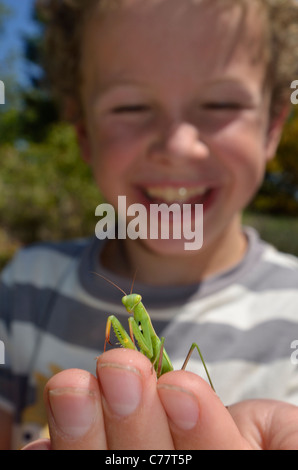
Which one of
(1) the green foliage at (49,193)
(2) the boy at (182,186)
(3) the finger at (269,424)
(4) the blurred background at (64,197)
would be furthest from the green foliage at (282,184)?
(3) the finger at (269,424)

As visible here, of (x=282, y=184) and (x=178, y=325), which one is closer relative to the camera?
(x=178, y=325)

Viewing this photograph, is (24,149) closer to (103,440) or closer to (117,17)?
(117,17)

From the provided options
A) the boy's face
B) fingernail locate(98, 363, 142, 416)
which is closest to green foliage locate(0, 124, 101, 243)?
the boy's face

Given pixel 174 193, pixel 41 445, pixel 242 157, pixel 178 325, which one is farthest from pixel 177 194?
pixel 41 445

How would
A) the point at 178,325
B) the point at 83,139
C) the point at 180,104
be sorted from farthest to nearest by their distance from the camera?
the point at 83,139, the point at 178,325, the point at 180,104

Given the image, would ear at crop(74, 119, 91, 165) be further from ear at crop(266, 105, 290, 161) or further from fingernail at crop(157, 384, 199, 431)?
fingernail at crop(157, 384, 199, 431)

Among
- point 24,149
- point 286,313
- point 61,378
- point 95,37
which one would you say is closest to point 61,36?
point 95,37

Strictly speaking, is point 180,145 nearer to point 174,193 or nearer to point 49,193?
point 174,193
